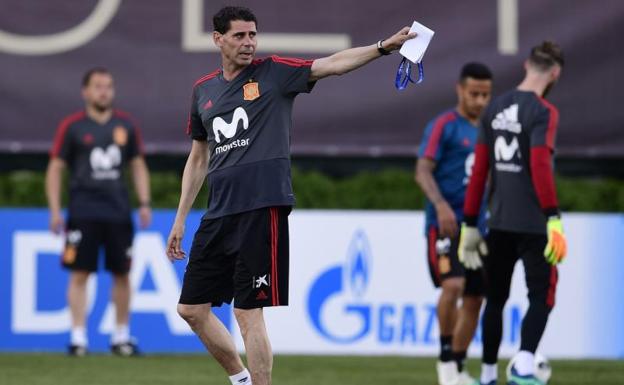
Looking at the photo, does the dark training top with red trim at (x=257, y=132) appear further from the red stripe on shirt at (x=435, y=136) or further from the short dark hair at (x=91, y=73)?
the short dark hair at (x=91, y=73)

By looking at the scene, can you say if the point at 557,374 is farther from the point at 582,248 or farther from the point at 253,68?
the point at 253,68

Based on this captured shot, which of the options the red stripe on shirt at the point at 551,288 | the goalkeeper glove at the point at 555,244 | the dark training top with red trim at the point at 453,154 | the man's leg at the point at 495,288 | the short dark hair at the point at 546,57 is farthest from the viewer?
the dark training top with red trim at the point at 453,154

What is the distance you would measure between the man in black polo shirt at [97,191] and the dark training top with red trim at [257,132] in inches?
185

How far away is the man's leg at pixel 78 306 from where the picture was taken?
11867 mm

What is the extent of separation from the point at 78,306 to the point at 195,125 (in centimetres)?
455

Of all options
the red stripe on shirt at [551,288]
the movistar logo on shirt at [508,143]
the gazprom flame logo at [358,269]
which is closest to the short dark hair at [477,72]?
the movistar logo on shirt at [508,143]

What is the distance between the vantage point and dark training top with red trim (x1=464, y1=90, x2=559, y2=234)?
8.30 metres

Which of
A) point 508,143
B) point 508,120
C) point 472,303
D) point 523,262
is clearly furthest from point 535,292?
point 472,303

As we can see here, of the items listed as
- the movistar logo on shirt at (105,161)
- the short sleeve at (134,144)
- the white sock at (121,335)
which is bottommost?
the white sock at (121,335)

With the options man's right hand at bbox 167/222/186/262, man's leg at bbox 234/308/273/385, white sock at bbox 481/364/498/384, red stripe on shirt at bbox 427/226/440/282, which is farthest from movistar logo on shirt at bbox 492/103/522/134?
man's leg at bbox 234/308/273/385

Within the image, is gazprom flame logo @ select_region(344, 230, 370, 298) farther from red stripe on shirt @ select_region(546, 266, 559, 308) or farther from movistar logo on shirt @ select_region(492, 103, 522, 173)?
red stripe on shirt @ select_region(546, 266, 559, 308)

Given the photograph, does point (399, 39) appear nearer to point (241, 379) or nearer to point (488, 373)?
point (241, 379)

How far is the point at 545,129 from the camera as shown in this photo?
27.3ft

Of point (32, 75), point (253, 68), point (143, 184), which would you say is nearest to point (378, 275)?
point (143, 184)
